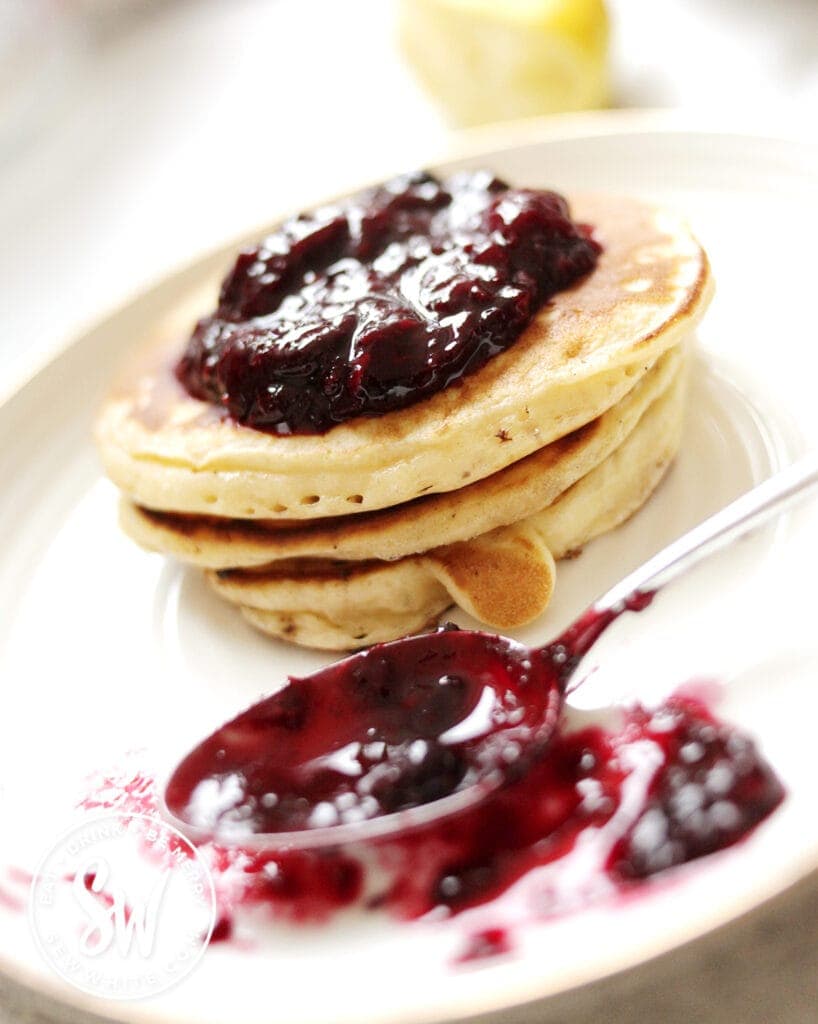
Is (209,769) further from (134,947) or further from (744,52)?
(744,52)

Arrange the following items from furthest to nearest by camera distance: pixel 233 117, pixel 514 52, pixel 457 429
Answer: pixel 233 117 → pixel 514 52 → pixel 457 429

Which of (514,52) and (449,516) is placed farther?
(514,52)

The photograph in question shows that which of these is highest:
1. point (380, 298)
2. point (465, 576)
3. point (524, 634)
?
point (380, 298)

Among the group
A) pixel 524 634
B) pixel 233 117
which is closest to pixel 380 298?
pixel 524 634

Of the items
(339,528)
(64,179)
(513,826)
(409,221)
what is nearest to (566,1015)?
(513,826)

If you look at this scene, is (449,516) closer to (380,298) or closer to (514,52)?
(380,298)

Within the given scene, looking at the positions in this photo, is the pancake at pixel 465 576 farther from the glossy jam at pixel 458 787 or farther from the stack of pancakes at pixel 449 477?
the glossy jam at pixel 458 787

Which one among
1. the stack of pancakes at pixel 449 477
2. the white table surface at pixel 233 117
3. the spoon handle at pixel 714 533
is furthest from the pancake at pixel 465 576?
the white table surface at pixel 233 117
